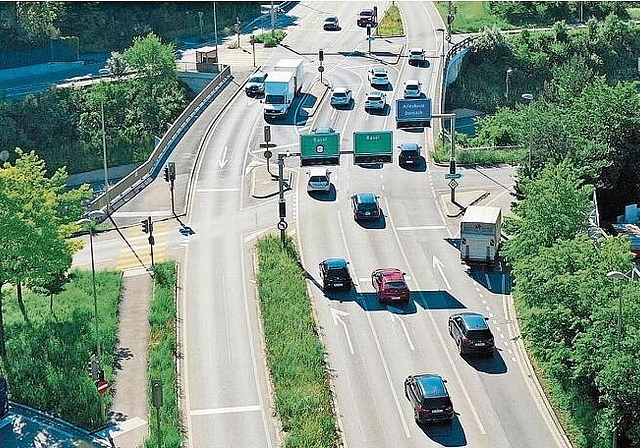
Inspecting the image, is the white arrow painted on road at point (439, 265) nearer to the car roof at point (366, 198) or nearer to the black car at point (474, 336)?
the car roof at point (366, 198)

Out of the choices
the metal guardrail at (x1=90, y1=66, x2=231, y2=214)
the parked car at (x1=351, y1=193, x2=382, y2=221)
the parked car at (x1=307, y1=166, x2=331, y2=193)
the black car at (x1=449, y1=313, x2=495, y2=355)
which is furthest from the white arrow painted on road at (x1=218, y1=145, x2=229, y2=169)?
the black car at (x1=449, y1=313, x2=495, y2=355)

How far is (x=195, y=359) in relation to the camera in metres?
54.4

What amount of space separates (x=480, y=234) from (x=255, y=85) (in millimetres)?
39930

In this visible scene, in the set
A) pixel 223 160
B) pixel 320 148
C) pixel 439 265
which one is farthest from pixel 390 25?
pixel 439 265

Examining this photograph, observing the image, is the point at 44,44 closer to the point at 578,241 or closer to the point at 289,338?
the point at 289,338

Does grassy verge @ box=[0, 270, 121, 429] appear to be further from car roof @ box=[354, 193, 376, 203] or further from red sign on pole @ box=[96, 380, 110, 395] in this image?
car roof @ box=[354, 193, 376, 203]

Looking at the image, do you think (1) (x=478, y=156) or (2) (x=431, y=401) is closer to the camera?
(2) (x=431, y=401)

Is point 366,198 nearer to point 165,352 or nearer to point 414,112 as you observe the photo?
Result: point 414,112

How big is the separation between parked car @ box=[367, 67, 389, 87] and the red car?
41738 millimetres

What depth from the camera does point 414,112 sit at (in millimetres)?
70750

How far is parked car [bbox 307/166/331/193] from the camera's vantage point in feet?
247

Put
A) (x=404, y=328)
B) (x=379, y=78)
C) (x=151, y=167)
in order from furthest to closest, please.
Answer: (x=379, y=78)
(x=151, y=167)
(x=404, y=328)

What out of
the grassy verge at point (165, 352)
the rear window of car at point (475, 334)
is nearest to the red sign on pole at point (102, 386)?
the grassy verge at point (165, 352)

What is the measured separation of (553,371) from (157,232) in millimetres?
31420
